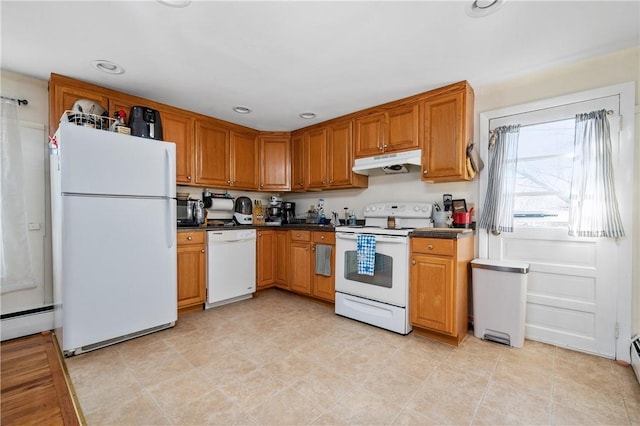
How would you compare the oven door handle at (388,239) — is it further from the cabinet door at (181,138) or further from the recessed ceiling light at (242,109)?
the cabinet door at (181,138)

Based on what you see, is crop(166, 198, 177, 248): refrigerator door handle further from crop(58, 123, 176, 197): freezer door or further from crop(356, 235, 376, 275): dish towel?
crop(356, 235, 376, 275): dish towel

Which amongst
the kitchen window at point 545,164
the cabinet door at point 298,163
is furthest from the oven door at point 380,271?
the cabinet door at point 298,163

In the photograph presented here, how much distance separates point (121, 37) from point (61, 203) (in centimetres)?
128

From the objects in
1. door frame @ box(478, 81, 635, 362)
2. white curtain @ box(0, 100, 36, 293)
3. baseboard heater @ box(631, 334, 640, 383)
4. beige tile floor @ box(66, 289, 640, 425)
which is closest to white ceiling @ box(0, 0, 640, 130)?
door frame @ box(478, 81, 635, 362)

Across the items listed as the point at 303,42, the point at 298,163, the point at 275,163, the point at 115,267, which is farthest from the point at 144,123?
the point at 298,163

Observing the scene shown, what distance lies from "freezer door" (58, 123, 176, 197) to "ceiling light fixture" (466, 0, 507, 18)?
8.39 feet

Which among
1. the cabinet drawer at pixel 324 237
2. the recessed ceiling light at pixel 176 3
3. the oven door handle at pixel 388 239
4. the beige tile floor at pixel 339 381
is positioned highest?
the recessed ceiling light at pixel 176 3

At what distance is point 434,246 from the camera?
2400 millimetres

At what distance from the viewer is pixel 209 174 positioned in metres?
3.50

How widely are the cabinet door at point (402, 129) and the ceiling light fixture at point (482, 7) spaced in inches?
45.8

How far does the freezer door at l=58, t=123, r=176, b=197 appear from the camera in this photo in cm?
209


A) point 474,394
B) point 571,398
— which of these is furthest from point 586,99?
point 474,394

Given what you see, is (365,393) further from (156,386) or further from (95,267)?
(95,267)

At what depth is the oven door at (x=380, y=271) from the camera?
253 centimetres
